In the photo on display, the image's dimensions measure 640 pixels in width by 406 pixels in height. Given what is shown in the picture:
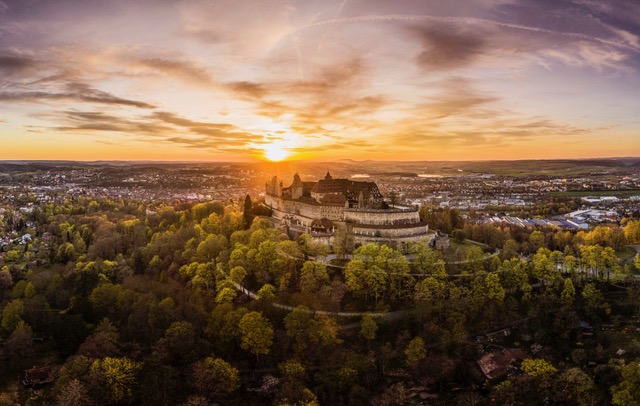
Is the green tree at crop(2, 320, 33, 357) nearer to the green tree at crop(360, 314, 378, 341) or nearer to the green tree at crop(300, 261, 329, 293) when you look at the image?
the green tree at crop(300, 261, 329, 293)

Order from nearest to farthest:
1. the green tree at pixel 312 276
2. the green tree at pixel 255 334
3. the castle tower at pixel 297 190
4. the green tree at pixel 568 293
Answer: the green tree at pixel 255 334, the green tree at pixel 568 293, the green tree at pixel 312 276, the castle tower at pixel 297 190

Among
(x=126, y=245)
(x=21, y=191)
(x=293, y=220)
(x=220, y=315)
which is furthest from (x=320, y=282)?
(x=21, y=191)

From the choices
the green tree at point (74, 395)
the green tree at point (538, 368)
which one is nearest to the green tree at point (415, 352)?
the green tree at point (538, 368)

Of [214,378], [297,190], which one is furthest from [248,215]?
[214,378]

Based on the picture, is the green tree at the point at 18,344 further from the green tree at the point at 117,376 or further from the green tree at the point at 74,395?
the green tree at the point at 74,395

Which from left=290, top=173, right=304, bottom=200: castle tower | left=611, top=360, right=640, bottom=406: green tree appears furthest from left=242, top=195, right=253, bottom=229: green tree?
left=611, top=360, right=640, bottom=406: green tree

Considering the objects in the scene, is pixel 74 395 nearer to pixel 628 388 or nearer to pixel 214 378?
pixel 214 378

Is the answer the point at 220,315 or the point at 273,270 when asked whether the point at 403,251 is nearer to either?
the point at 273,270
